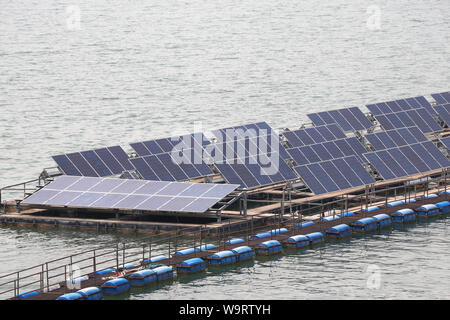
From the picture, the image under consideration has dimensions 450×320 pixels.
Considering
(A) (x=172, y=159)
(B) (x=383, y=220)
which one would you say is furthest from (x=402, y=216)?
(A) (x=172, y=159)

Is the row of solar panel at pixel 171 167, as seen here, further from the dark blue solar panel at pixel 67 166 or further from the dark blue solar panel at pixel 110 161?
the dark blue solar panel at pixel 67 166

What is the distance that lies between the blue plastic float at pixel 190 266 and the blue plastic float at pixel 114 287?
4846 millimetres

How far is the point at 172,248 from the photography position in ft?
264

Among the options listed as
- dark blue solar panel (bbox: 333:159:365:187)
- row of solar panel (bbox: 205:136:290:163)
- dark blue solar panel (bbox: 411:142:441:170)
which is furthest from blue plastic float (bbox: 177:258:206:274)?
dark blue solar panel (bbox: 411:142:441:170)

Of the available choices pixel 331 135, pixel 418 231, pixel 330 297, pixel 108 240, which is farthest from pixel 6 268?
pixel 331 135

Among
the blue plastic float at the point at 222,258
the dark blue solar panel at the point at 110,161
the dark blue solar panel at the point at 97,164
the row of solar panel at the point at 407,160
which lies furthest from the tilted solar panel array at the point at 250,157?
the blue plastic float at the point at 222,258

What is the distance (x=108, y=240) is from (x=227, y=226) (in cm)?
800

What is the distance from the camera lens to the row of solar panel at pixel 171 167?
9094cm

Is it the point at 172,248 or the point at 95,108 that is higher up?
the point at 95,108

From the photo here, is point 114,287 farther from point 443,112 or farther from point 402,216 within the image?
point 443,112

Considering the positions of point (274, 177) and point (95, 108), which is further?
point (95, 108)

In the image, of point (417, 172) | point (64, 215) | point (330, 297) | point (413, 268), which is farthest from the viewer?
point (417, 172)

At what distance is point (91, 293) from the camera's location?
69062mm

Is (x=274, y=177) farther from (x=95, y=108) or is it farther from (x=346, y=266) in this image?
(x=95, y=108)
